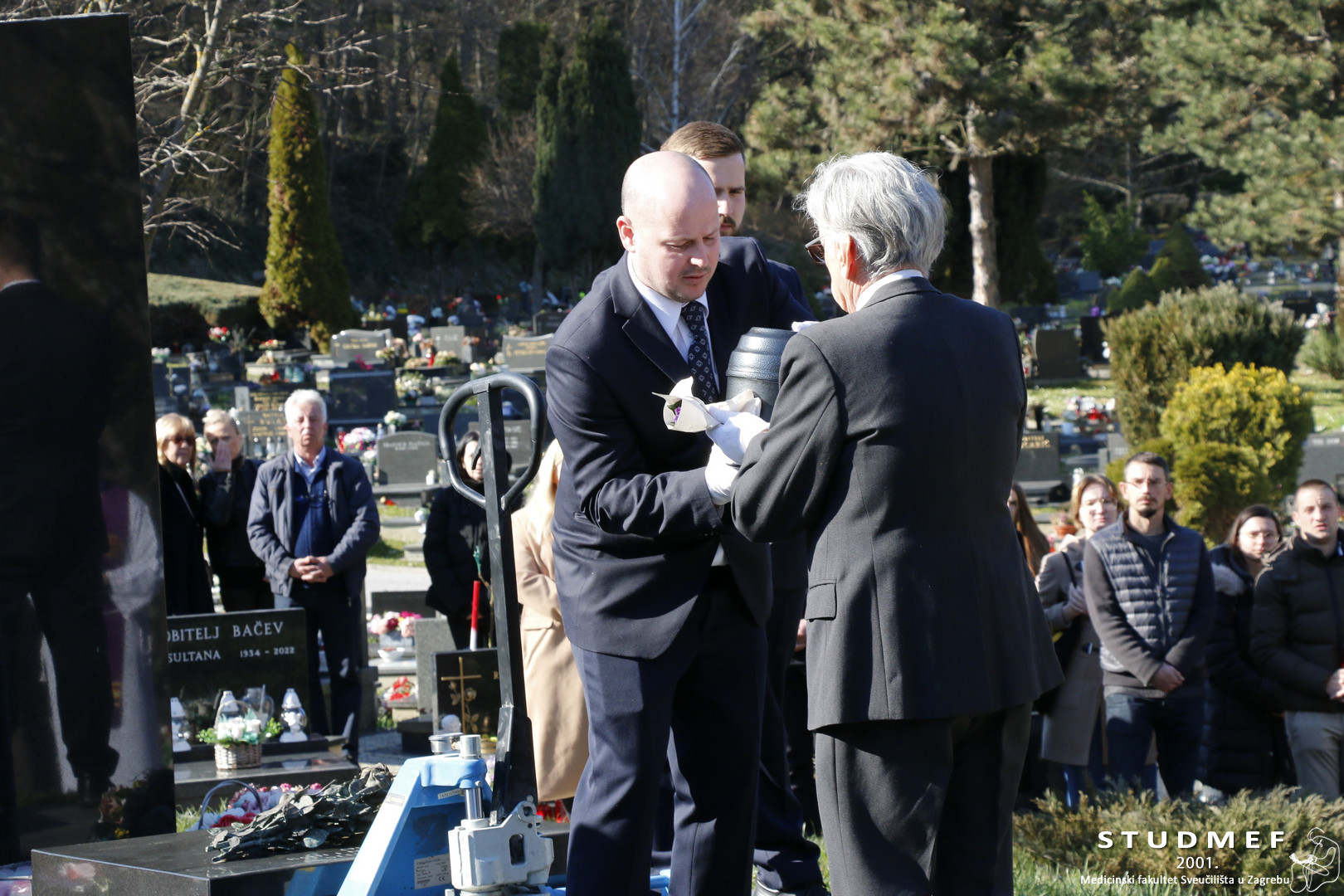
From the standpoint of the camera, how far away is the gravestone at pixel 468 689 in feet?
20.7

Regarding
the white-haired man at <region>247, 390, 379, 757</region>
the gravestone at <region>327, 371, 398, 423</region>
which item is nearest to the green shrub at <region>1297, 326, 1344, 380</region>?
the gravestone at <region>327, 371, 398, 423</region>

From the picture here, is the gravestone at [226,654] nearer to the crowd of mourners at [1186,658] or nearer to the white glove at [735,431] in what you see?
the crowd of mourners at [1186,658]

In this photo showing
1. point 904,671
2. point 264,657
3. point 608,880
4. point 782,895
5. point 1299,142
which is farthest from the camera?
point 1299,142

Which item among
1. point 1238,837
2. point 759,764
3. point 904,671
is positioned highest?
point 904,671

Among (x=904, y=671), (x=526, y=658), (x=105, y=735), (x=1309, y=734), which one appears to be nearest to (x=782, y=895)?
(x=904, y=671)

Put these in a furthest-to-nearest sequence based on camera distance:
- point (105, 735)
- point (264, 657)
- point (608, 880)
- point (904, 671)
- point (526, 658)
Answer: point (264, 657) < point (526, 658) < point (105, 735) < point (608, 880) < point (904, 671)

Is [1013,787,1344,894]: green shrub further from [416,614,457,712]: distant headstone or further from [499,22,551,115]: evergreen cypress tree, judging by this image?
[499,22,551,115]: evergreen cypress tree

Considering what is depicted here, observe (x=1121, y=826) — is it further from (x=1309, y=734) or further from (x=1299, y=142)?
(x=1299, y=142)

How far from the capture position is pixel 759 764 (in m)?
3.18

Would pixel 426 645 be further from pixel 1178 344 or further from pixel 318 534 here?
pixel 1178 344

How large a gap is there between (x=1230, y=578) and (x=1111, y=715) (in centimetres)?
95

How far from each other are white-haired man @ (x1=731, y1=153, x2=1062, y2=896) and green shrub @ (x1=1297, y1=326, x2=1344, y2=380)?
22841 millimetres

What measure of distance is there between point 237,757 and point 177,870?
3.12 m

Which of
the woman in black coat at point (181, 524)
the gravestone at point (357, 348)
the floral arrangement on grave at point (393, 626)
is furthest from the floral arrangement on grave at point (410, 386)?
the woman in black coat at point (181, 524)
